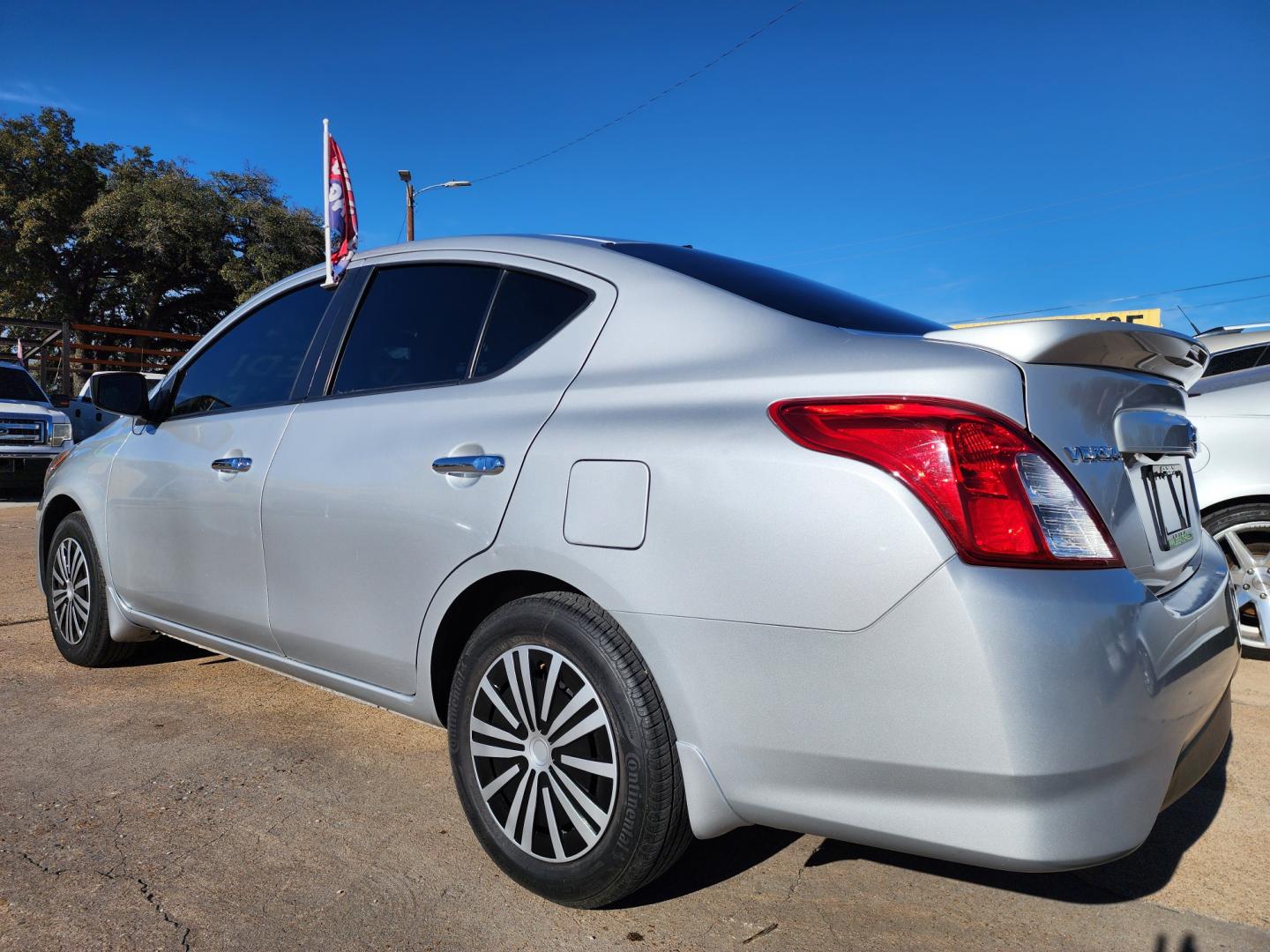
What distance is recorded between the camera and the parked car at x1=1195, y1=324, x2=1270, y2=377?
5.60m

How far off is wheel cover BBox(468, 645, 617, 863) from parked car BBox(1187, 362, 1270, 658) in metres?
3.59

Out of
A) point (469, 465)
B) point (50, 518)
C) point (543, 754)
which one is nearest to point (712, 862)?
point (543, 754)

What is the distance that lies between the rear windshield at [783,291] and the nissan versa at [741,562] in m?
0.02

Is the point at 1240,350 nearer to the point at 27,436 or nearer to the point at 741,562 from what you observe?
the point at 741,562

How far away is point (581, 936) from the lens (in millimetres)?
2029

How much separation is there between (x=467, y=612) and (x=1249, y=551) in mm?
3838

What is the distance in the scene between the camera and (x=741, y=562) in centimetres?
175

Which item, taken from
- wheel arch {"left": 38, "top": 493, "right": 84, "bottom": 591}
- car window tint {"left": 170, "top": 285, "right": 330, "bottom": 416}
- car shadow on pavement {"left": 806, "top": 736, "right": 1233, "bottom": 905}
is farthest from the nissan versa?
wheel arch {"left": 38, "top": 493, "right": 84, "bottom": 591}

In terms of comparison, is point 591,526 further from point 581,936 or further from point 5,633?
point 5,633

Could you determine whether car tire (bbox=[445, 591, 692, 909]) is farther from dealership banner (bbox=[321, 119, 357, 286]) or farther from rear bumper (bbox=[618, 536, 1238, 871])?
dealership banner (bbox=[321, 119, 357, 286])

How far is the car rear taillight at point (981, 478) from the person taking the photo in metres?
1.61

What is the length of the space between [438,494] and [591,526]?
52 centimetres

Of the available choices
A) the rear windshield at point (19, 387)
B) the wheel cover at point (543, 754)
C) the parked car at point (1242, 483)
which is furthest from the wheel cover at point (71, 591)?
the rear windshield at point (19, 387)

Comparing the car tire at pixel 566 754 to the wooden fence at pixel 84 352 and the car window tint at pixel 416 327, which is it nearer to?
the car window tint at pixel 416 327
